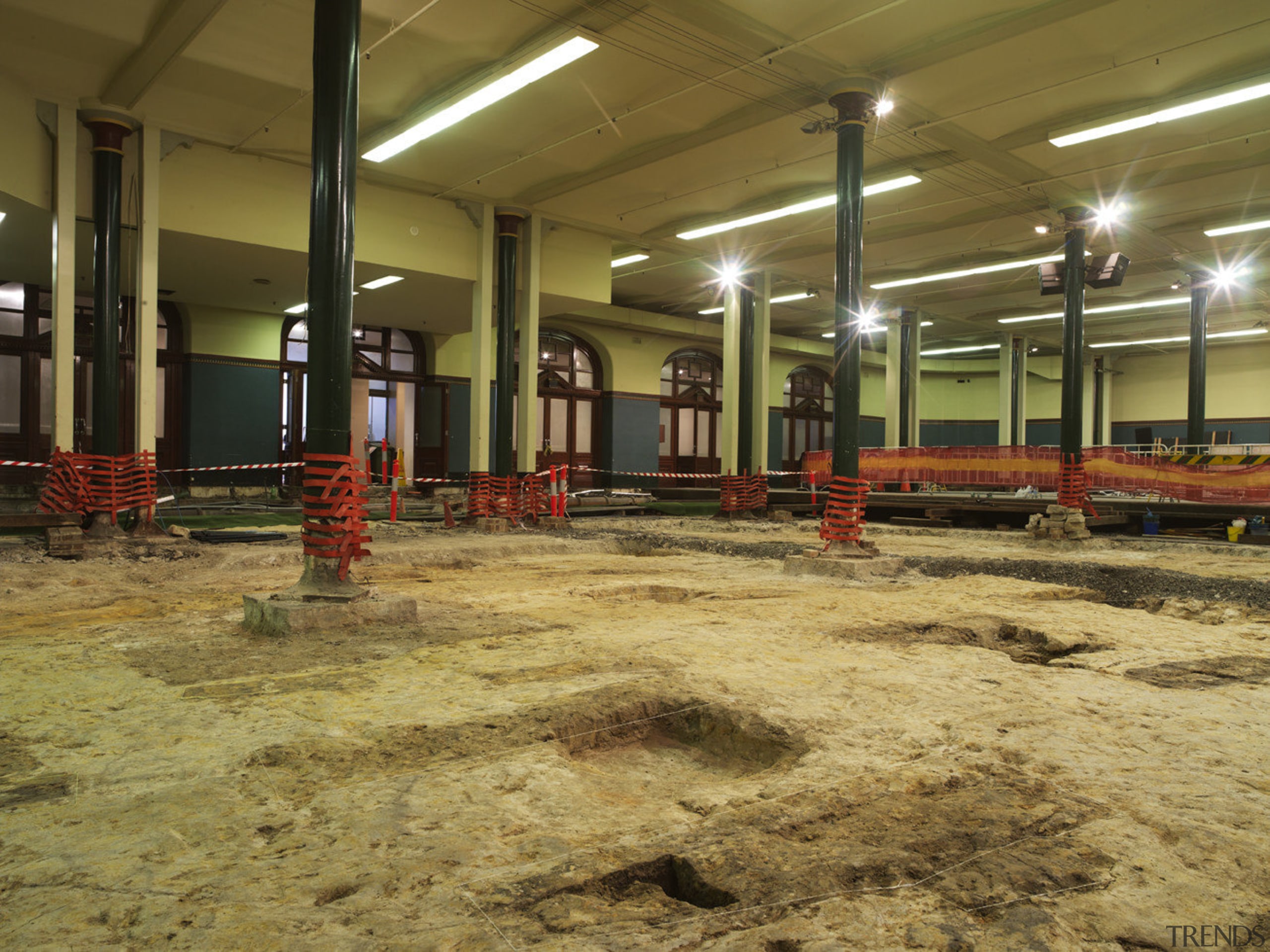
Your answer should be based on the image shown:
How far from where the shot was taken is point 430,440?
20484 mm

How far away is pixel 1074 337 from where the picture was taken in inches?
560

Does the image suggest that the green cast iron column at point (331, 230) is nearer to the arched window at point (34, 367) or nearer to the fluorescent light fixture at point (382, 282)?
the fluorescent light fixture at point (382, 282)

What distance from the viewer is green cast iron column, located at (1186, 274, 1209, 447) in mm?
18797

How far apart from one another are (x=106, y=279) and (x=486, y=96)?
5189mm

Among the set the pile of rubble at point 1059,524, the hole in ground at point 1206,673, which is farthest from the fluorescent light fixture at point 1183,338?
the hole in ground at point 1206,673

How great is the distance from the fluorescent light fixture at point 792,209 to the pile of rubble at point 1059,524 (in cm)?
594

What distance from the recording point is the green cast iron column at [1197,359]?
740 inches

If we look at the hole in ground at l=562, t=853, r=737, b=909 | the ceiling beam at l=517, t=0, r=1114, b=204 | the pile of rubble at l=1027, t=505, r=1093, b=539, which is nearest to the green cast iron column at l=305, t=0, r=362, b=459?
the ceiling beam at l=517, t=0, r=1114, b=204

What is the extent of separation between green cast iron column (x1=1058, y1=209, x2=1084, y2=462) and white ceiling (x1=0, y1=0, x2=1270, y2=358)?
962 millimetres

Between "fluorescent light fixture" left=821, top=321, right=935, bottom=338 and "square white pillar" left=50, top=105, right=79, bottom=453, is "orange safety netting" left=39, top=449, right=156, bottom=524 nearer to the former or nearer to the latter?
"square white pillar" left=50, top=105, right=79, bottom=453

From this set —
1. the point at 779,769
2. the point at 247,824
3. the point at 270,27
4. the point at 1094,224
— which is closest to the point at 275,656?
the point at 247,824

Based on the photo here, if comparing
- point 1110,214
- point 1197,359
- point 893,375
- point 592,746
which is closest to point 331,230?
point 592,746

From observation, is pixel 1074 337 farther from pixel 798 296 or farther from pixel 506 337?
pixel 506 337

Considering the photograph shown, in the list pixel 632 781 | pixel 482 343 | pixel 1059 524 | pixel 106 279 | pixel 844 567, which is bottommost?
pixel 632 781
